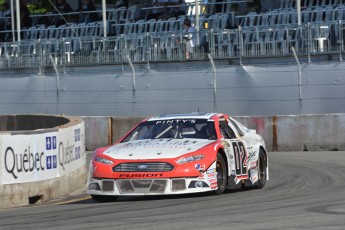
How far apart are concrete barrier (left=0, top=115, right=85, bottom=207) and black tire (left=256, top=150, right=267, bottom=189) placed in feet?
9.82

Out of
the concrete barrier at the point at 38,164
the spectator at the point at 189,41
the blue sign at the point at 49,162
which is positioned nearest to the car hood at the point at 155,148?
the concrete barrier at the point at 38,164

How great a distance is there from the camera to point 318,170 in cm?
1822

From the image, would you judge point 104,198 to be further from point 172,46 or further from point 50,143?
point 172,46

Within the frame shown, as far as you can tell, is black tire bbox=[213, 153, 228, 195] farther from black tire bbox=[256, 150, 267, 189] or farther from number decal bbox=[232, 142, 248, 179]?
black tire bbox=[256, 150, 267, 189]

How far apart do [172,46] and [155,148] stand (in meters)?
14.7

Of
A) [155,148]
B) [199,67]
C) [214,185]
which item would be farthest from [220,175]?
[199,67]

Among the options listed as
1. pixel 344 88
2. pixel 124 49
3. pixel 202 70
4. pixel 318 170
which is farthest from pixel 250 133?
pixel 124 49

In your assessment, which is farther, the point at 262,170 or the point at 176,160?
the point at 262,170

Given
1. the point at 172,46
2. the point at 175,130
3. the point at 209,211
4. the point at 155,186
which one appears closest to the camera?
the point at 209,211

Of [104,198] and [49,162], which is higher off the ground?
[49,162]

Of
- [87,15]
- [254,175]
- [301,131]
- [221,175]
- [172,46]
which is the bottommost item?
[301,131]

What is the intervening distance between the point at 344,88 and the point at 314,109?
0.97 m

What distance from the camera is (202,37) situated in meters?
27.7

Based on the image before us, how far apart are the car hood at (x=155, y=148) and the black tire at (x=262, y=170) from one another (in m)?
1.41
